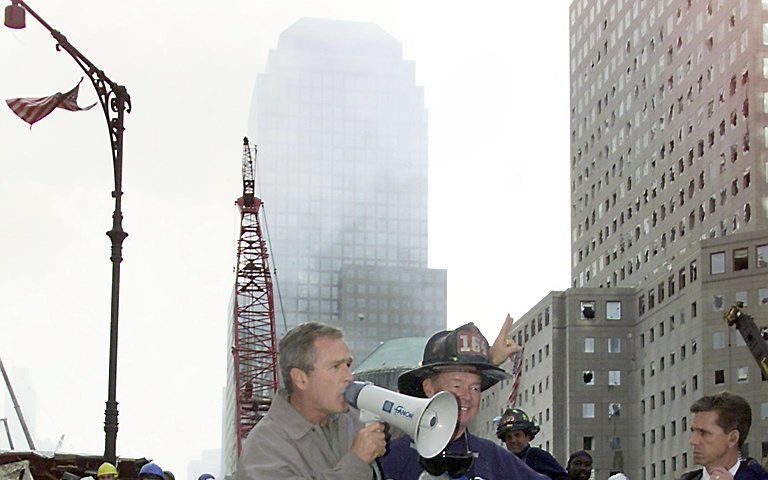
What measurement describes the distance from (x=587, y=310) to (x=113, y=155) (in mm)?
97871

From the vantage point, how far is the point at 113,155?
770 inches

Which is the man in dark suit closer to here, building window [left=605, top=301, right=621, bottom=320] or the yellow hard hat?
the yellow hard hat

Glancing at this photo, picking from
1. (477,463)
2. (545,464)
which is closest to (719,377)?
(545,464)

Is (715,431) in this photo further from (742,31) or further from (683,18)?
(683,18)

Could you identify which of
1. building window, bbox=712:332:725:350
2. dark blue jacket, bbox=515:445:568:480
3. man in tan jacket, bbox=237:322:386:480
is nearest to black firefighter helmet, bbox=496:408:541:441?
dark blue jacket, bbox=515:445:568:480

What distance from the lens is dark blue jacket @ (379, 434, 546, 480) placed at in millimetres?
6273

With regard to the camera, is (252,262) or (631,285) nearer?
(252,262)

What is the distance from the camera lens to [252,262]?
3578 inches

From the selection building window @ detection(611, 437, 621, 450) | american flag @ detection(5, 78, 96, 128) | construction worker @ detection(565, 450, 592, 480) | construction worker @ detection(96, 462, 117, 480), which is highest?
american flag @ detection(5, 78, 96, 128)

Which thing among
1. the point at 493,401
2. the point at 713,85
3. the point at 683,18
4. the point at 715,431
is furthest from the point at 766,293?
the point at 715,431

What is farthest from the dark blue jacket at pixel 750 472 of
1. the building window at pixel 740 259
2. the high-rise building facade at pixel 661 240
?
the building window at pixel 740 259

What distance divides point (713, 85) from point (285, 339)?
105 metres

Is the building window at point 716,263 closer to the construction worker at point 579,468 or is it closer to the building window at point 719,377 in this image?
the building window at point 719,377

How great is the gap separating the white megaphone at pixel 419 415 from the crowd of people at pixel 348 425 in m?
0.06
